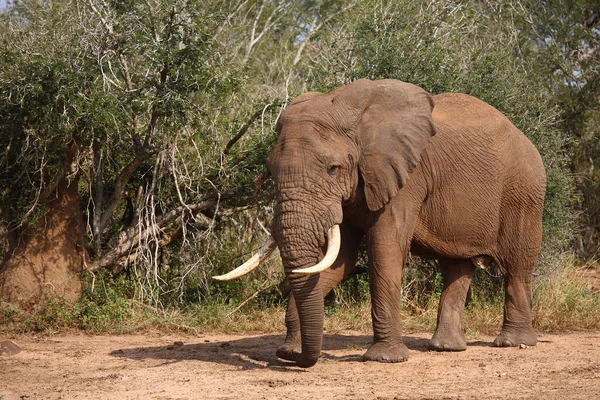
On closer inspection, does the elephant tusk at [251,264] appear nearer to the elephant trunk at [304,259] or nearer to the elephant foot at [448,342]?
the elephant trunk at [304,259]

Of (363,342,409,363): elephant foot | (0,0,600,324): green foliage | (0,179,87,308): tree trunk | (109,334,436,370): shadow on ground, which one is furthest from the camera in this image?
(0,179,87,308): tree trunk

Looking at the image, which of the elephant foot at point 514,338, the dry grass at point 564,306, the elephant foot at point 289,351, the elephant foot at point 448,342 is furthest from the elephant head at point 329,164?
the dry grass at point 564,306

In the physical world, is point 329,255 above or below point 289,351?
above

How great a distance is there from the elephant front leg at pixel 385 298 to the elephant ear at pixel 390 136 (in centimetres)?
37

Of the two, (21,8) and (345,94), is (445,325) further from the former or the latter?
(21,8)

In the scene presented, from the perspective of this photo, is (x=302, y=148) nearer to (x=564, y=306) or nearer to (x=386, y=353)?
(x=386, y=353)

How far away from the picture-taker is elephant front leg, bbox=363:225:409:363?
7.41m

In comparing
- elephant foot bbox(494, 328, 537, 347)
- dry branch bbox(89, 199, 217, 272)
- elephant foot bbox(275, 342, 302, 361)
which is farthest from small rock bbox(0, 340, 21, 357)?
elephant foot bbox(494, 328, 537, 347)

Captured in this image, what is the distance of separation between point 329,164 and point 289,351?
1566 millimetres

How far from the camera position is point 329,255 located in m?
6.76

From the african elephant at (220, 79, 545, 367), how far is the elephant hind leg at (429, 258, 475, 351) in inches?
0.4

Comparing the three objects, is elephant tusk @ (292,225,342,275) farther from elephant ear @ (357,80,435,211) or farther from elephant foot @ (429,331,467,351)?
elephant foot @ (429,331,467,351)

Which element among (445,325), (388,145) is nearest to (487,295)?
(445,325)

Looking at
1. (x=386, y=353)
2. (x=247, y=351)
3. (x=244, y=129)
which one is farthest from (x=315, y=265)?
(x=244, y=129)
